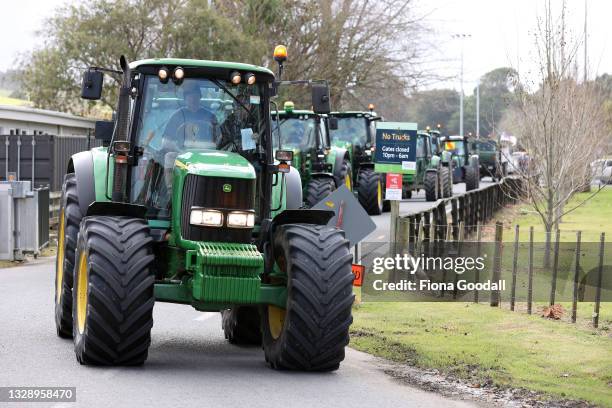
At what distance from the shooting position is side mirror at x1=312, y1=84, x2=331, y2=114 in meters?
12.8

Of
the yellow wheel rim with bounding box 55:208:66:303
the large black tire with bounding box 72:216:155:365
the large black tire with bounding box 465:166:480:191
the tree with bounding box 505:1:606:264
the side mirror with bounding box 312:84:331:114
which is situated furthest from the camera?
the large black tire with bounding box 465:166:480:191

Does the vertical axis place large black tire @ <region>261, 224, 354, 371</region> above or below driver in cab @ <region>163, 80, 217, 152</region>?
below

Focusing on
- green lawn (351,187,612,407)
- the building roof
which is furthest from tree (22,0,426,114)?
green lawn (351,187,612,407)

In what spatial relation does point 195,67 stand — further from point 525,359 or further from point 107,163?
point 525,359

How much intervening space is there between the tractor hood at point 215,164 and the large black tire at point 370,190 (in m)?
22.2

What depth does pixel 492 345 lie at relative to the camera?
13805 millimetres

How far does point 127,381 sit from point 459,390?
285 centimetres

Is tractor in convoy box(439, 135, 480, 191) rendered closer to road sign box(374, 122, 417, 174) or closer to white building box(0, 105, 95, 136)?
white building box(0, 105, 95, 136)

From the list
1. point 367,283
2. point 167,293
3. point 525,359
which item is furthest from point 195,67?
point 367,283

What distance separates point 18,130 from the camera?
36.4 meters

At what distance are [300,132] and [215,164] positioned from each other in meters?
18.9

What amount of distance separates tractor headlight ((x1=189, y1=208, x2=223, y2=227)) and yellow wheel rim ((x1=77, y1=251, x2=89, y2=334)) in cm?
102

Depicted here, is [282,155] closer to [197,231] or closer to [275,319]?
[197,231]

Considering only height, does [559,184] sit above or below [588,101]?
below
